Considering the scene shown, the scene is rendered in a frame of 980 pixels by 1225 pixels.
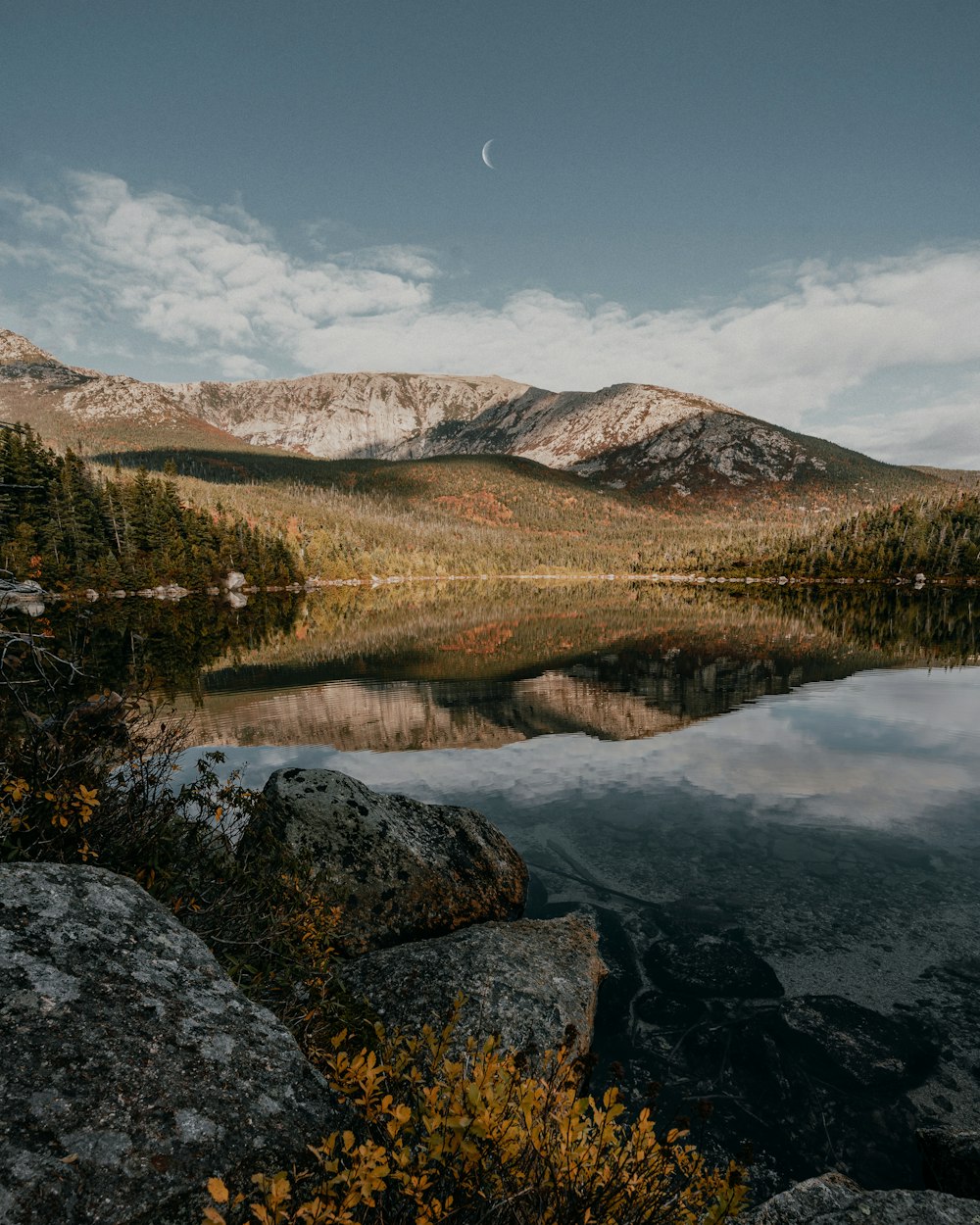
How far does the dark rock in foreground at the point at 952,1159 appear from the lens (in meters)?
6.48

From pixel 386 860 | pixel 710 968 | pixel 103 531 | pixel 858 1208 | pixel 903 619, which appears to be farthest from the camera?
pixel 103 531

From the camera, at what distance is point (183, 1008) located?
14.1ft

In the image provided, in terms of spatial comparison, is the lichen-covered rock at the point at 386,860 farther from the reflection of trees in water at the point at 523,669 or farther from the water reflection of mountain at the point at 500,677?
the reflection of trees in water at the point at 523,669

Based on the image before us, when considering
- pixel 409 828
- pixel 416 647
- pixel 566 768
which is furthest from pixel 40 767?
pixel 416 647

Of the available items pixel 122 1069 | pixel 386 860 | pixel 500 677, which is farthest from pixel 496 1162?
pixel 500 677

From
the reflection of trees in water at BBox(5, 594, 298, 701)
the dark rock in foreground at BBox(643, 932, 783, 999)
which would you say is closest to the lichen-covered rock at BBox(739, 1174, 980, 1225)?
the dark rock in foreground at BBox(643, 932, 783, 999)

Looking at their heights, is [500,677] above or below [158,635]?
above

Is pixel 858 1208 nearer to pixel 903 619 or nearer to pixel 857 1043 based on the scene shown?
pixel 857 1043

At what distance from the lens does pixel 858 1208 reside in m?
5.06

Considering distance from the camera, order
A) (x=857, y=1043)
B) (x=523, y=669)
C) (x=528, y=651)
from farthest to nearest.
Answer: (x=528, y=651)
(x=523, y=669)
(x=857, y=1043)

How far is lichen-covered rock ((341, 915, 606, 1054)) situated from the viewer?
8312 mm

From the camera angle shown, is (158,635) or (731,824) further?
(158,635)

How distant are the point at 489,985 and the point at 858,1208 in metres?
4.90

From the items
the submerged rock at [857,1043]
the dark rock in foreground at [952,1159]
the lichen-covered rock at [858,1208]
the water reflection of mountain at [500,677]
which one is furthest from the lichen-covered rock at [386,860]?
the water reflection of mountain at [500,677]
